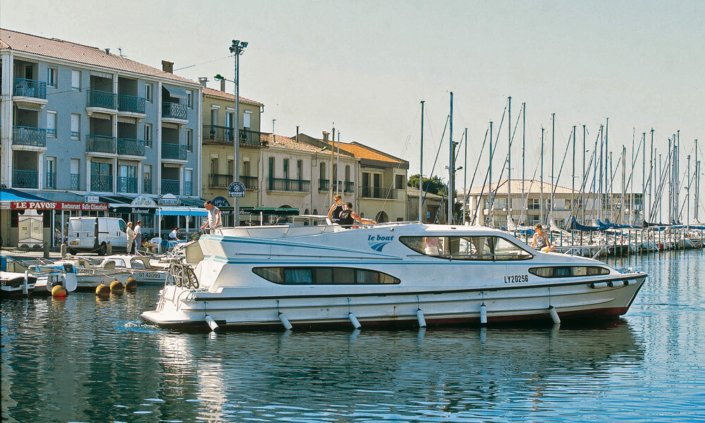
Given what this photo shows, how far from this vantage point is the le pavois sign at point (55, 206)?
45281mm

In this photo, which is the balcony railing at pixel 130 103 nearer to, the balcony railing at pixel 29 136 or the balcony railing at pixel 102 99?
the balcony railing at pixel 102 99

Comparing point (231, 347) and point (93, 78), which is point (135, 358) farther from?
point (93, 78)

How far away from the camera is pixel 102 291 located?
28.0m

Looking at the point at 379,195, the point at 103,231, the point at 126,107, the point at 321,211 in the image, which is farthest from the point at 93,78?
the point at 379,195

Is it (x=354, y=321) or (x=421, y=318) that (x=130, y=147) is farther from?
(x=421, y=318)

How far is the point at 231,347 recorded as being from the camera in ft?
57.2

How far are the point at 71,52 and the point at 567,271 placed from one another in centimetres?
4280

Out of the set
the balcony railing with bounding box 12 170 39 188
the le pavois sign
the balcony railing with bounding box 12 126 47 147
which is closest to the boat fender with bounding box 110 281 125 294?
the le pavois sign

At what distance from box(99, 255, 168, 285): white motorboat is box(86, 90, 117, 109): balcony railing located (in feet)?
→ 78.7

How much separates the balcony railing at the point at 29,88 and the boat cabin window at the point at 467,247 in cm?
3619

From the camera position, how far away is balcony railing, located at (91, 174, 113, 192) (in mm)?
53125

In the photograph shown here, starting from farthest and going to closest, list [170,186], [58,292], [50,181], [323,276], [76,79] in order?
1. [170,186]
2. [76,79]
3. [50,181]
4. [58,292]
5. [323,276]

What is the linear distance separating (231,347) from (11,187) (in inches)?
1406

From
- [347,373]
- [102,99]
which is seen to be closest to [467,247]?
[347,373]
